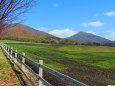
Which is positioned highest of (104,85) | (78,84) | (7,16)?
(7,16)

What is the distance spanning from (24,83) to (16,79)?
94 centimetres

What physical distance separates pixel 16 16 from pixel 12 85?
4771 mm

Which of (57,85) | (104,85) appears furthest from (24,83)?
(104,85)

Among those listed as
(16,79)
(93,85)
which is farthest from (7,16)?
(93,85)

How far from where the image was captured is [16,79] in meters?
7.95

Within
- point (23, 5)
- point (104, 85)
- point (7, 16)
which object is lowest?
point (104, 85)

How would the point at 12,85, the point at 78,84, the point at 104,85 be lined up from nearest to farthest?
the point at 78,84 → the point at 12,85 → the point at 104,85

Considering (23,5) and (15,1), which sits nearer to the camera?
(15,1)

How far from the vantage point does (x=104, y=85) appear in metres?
7.60

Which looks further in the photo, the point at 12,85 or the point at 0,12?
the point at 0,12

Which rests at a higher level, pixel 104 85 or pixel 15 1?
pixel 15 1

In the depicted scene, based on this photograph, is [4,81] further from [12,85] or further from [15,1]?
[15,1]

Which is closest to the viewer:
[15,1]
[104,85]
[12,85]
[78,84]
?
[78,84]

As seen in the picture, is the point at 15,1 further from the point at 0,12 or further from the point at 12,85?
the point at 12,85
